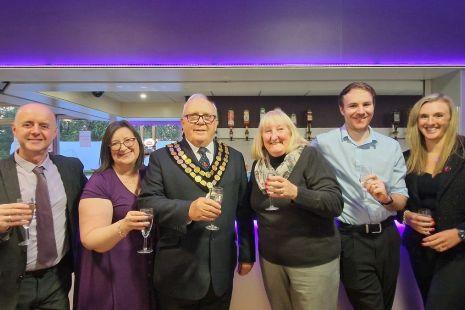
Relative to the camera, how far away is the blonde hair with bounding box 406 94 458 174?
6.50 ft

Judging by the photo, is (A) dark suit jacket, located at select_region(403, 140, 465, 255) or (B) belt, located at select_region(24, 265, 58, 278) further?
(A) dark suit jacket, located at select_region(403, 140, 465, 255)

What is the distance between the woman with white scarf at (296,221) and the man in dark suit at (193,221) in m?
0.19

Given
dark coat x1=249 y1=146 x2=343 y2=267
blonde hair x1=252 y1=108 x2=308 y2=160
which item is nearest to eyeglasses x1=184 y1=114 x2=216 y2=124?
blonde hair x1=252 y1=108 x2=308 y2=160

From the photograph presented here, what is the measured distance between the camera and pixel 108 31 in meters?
3.42

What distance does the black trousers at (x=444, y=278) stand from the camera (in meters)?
1.85

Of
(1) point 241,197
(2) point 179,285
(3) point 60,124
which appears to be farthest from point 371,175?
(3) point 60,124

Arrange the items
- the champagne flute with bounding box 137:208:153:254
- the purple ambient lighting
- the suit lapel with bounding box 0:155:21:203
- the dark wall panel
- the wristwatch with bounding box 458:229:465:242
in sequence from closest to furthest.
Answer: the champagne flute with bounding box 137:208:153:254, the suit lapel with bounding box 0:155:21:203, the wristwatch with bounding box 458:229:465:242, the purple ambient lighting, the dark wall panel

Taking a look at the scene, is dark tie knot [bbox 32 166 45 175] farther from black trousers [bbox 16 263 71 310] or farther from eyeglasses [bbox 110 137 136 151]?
black trousers [bbox 16 263 71 310]

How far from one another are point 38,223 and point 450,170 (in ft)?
7.19

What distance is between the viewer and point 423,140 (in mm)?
2111

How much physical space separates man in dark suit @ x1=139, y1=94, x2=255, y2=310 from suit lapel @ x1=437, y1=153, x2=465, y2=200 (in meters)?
1.11

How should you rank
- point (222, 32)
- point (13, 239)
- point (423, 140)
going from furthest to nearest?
point (222, 32), point (423, 140), point (13, 239)

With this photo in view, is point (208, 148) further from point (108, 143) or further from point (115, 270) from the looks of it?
point (115, 270)

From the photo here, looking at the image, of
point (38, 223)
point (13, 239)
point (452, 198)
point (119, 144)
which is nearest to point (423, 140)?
point (452, 198)
